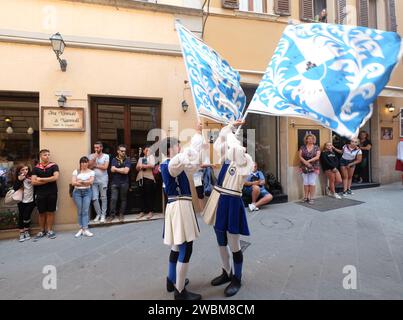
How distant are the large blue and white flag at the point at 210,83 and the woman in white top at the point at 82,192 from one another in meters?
3.60

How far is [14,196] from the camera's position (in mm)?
4992

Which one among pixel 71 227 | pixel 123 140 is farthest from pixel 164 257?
pixel 123 140

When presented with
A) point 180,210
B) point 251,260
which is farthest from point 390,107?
point 180,210

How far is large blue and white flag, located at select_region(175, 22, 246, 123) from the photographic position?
2555 mm

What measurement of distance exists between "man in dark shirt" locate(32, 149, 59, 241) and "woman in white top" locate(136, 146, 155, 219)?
176 cm

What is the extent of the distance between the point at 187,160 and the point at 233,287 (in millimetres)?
1646

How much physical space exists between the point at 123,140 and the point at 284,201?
485 cm

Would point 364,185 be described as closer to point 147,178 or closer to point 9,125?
point 147,178

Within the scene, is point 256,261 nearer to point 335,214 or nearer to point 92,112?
point 335,214

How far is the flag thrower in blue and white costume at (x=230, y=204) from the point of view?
287 cm

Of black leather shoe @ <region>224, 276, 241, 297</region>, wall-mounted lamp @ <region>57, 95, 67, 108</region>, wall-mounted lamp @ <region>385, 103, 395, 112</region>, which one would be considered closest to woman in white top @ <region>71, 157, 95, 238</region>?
wall-mounted lamp @ <region>57, 95, 67, 108</region>

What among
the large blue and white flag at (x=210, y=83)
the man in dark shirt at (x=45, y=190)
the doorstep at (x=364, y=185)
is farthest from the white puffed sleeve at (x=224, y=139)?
the doorstep at (x=364, y=185)
